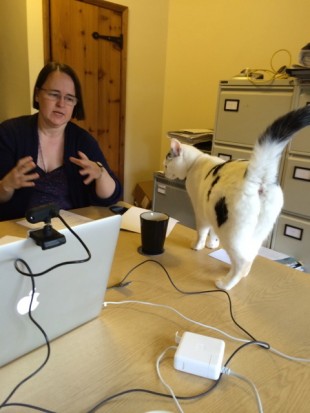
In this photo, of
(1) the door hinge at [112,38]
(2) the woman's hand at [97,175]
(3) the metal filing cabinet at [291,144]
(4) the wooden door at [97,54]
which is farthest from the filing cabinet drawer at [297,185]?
(1) the door hinge at [112,38]

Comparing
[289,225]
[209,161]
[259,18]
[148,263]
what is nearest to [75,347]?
[148,263]

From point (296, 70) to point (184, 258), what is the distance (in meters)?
1.44

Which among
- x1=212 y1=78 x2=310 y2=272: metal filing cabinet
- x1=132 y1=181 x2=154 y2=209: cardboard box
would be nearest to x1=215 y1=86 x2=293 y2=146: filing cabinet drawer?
x1=212 y1=78 x2=310 y2=272: metal filing cabinet

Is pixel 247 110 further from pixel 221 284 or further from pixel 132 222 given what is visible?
pixel 221 284

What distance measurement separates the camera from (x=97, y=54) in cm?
288

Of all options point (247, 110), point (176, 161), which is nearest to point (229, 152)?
point (247, 110)

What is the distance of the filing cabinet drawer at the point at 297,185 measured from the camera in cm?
199

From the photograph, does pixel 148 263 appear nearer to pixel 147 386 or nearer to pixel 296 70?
pixel 147 386

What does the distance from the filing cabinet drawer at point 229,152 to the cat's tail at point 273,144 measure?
4.82ft

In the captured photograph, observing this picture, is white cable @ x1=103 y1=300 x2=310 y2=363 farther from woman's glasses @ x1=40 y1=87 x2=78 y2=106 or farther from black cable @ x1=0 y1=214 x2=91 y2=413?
woman's glasses @ x1=40 y1=87 x2=78 y2=106

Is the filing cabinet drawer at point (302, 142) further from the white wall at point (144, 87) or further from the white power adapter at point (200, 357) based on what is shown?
the white wall at point (144, 87)

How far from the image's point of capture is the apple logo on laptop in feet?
1.76

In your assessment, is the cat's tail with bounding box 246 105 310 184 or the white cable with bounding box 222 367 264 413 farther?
the cat's tail with bounding box 246 105 310 184

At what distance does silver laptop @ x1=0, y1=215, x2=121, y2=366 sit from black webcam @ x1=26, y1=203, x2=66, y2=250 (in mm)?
12
